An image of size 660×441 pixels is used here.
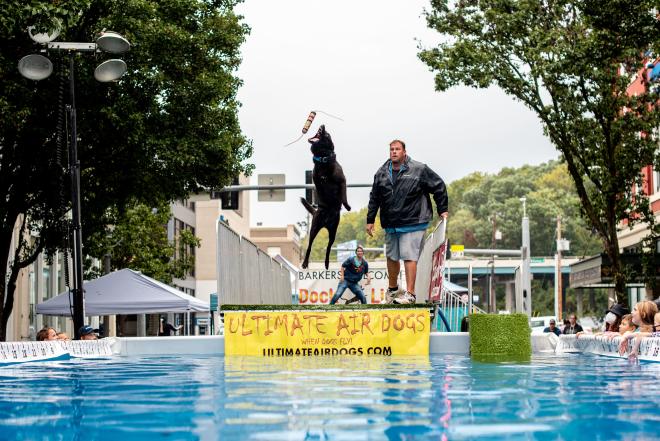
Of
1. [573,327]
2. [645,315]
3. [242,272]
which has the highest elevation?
[242,272]

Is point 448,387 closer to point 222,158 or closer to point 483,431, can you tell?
point 483,431

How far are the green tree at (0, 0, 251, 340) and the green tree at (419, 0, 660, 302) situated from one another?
537 cm

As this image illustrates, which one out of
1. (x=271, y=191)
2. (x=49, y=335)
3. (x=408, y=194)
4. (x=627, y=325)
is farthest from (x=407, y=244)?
(x=271, y=191)

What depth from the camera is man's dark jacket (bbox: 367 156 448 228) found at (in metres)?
17.1

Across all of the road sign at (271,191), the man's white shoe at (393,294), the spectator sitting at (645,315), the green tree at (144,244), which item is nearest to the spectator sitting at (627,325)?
the spectator sitting at (645,315)

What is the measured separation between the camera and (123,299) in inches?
979

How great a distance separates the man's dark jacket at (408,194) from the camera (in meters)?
17.1

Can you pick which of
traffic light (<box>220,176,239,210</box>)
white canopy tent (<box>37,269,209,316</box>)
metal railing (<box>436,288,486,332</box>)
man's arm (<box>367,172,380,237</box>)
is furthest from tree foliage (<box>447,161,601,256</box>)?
man's arm (<box>367,172,380,237</box>)

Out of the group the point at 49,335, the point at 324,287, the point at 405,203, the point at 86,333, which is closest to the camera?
the point at 86,333

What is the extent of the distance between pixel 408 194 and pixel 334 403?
34.3ft

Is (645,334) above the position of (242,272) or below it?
below

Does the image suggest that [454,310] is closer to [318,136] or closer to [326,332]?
[318,136]

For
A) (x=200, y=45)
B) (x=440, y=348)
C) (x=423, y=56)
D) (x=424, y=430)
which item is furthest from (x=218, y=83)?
(x=424, y=430)

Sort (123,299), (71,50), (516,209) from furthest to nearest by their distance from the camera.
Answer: (516,209) → (123,299) → (71,50)
